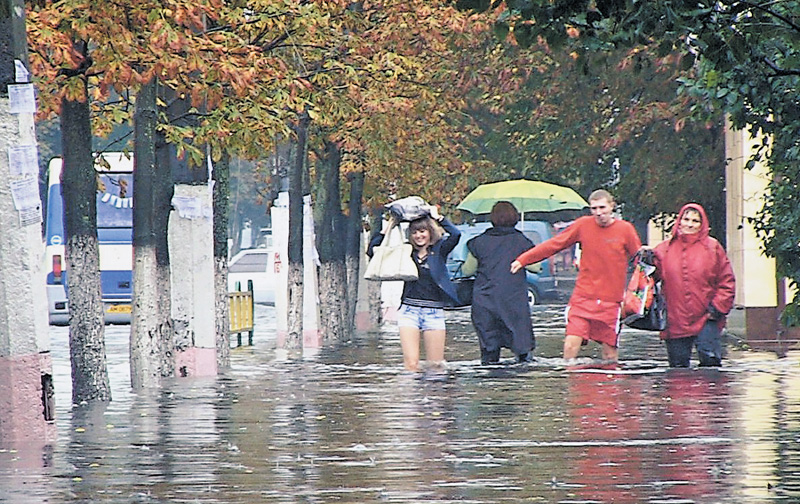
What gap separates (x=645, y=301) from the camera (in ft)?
65.1

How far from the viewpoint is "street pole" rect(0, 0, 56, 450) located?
13727 mm

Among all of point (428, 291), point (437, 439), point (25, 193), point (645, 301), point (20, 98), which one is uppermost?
point (20, 98)

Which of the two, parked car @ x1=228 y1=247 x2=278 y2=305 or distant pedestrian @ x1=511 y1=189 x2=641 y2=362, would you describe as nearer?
distant pedestrian @ x1=511 y1=189 x2=641 y2=362

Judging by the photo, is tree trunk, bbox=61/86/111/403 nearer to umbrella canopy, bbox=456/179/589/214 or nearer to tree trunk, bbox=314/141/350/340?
tree trunk, bbox=314/141/350/340

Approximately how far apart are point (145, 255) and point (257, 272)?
3902 cm

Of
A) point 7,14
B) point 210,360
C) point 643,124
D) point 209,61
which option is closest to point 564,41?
point 7,14

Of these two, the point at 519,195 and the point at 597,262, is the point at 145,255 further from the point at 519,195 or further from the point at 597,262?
the point at 519,195

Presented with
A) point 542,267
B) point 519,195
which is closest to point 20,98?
point 519,195

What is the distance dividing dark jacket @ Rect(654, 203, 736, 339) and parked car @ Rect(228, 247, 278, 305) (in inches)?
1454

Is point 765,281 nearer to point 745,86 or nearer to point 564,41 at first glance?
point 745,86

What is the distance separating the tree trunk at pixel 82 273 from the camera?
18.0 meters

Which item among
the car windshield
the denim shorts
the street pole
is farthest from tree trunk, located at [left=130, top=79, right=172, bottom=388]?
the car windshield

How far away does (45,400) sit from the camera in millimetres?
13930

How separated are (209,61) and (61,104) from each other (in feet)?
4.38
